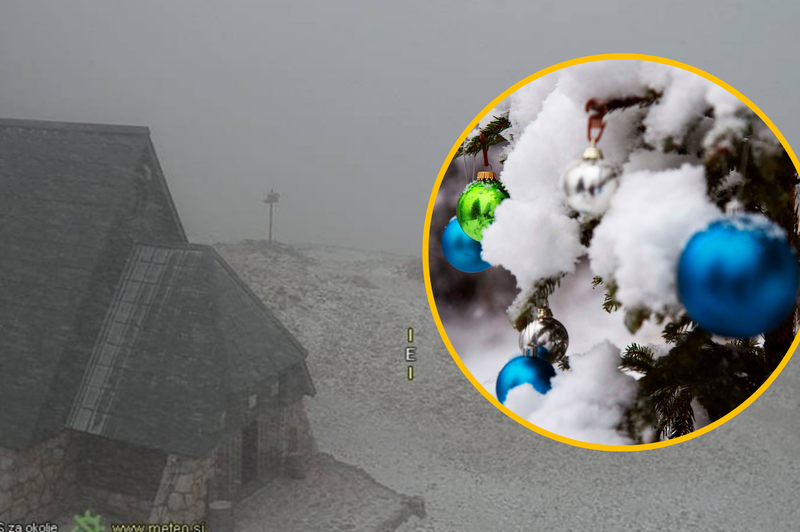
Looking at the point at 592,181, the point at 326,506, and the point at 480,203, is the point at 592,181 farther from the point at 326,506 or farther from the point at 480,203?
the point at 326,506

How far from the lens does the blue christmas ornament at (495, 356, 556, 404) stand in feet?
2.35

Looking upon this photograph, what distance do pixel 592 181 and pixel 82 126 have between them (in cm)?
343

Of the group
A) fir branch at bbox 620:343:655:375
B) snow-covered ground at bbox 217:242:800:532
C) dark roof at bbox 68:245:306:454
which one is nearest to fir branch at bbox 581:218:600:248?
fir branch at bbox 620:343:655:375

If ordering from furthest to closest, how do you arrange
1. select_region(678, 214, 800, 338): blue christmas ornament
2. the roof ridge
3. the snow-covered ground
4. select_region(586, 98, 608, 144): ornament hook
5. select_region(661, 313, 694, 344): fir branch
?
the snow-covered ground < the roof ridge < select_region(661, 313, 694, 344): fir branch < select_region(586, 98, 608, 144): ornament hook < select_region(678, 214, 800, 338): blue christmas ornament

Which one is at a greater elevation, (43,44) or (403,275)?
(43,44)

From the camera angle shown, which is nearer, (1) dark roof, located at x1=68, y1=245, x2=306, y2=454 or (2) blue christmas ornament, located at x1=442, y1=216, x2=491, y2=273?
(2) blue christmas ornament, located at x1=442, y1=216, x2=491, y2=273

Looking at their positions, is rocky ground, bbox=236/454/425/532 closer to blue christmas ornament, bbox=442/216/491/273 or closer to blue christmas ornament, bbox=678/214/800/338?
blue christmas ornament, bbox=442/216/491/273

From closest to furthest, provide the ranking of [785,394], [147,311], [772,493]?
1. [147,311]
2. [772,493]
3. [785,394]

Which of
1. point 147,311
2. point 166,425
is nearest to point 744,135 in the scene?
point 166,425

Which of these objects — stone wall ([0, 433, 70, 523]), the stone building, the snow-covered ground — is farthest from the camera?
the snow-covered ground

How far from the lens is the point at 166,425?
3.07m

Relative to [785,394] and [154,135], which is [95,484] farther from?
[785,394]

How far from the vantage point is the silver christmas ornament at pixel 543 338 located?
0.72 meters

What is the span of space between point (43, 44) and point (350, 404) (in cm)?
382
